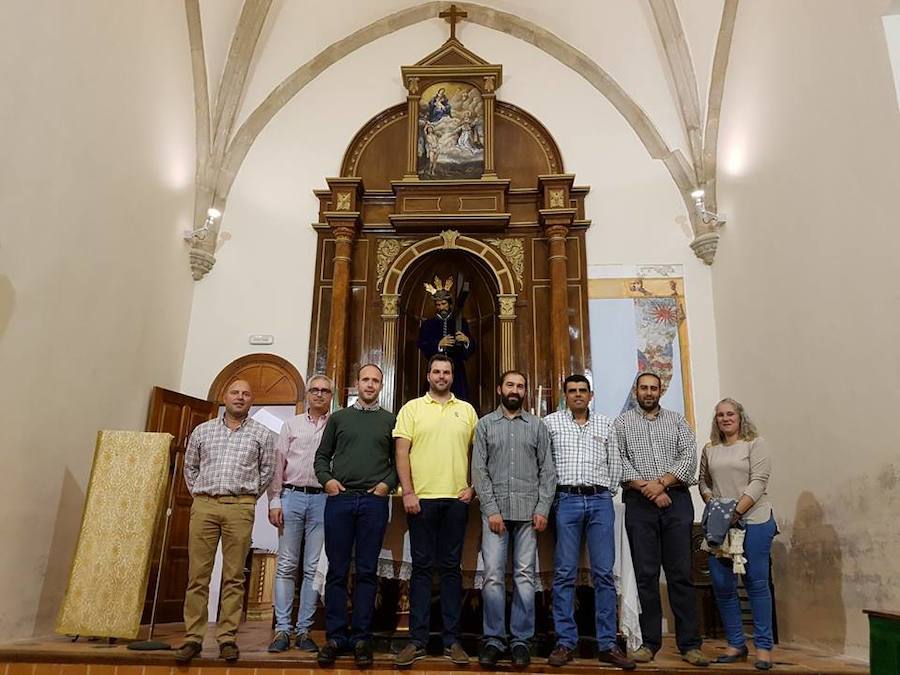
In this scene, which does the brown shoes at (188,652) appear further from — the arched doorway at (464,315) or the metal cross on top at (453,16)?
the metal cross on top at (453,16)

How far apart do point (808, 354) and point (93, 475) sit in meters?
5.08

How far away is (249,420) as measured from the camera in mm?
4250

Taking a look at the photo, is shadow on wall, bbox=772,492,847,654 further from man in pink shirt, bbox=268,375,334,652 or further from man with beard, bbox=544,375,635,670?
man in pink shirt, bbox=268,375,334,652

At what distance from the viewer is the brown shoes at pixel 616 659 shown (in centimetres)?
352

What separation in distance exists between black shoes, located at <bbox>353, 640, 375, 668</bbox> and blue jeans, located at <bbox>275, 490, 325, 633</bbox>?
0.52 m

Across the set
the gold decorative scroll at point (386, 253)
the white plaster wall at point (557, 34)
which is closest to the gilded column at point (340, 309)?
the gold decorative scroll at point (386, 253)

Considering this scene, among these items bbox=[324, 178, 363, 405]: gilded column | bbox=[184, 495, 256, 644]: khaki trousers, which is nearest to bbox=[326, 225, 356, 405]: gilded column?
bbox=[324, 178, 363, 405]: gilded column

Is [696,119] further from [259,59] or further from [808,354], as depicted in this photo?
[259,59]

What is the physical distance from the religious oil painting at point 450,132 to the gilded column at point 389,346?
147 cm

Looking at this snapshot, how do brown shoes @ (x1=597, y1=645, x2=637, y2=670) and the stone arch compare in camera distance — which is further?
the stone arch

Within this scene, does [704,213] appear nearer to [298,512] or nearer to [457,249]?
[457,249]

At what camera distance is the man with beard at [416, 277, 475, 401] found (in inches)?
266

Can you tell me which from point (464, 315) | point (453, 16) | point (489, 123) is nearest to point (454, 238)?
point (464, 315)

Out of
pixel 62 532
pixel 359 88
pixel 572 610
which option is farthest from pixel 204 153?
pixel 572 610
